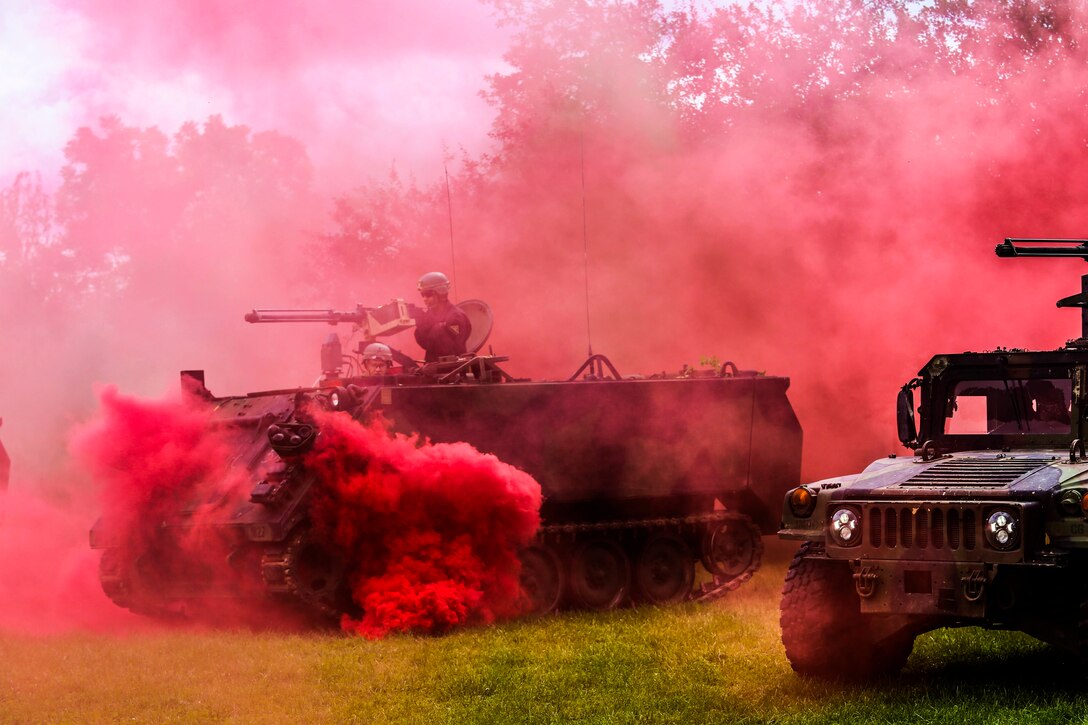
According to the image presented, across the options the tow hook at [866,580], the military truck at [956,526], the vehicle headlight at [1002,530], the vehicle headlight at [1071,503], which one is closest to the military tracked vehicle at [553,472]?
the military truck at [956,526]

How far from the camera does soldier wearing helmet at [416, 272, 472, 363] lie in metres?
17.0

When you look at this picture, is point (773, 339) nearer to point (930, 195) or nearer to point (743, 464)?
point (930, 195)

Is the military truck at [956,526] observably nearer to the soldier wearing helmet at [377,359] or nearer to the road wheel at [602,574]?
the road wheel at [602,574]

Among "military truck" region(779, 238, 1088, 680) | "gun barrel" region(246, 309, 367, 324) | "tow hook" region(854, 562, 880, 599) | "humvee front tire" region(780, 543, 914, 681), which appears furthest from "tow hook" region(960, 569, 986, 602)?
"gun barrel" region(246, 309, 367, 324)

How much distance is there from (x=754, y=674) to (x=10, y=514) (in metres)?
11.0

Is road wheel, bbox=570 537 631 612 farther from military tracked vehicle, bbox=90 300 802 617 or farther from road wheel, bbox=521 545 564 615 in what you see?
road wheel, bbox=521 545 564 615

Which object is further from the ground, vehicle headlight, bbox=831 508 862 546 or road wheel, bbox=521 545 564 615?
vehicle headlight, bbox=831 508 862 546

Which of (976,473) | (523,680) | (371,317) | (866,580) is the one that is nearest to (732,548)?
(371,317)

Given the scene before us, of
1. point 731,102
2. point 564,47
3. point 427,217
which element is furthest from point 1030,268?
point 427,217

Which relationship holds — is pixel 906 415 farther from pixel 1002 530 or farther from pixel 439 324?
pixel 439 324

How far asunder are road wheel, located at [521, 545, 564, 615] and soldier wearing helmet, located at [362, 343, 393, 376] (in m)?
2.33

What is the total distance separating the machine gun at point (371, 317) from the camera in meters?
17.0

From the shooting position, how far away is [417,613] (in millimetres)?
14039

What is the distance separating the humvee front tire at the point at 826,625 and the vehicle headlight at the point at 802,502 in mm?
248
